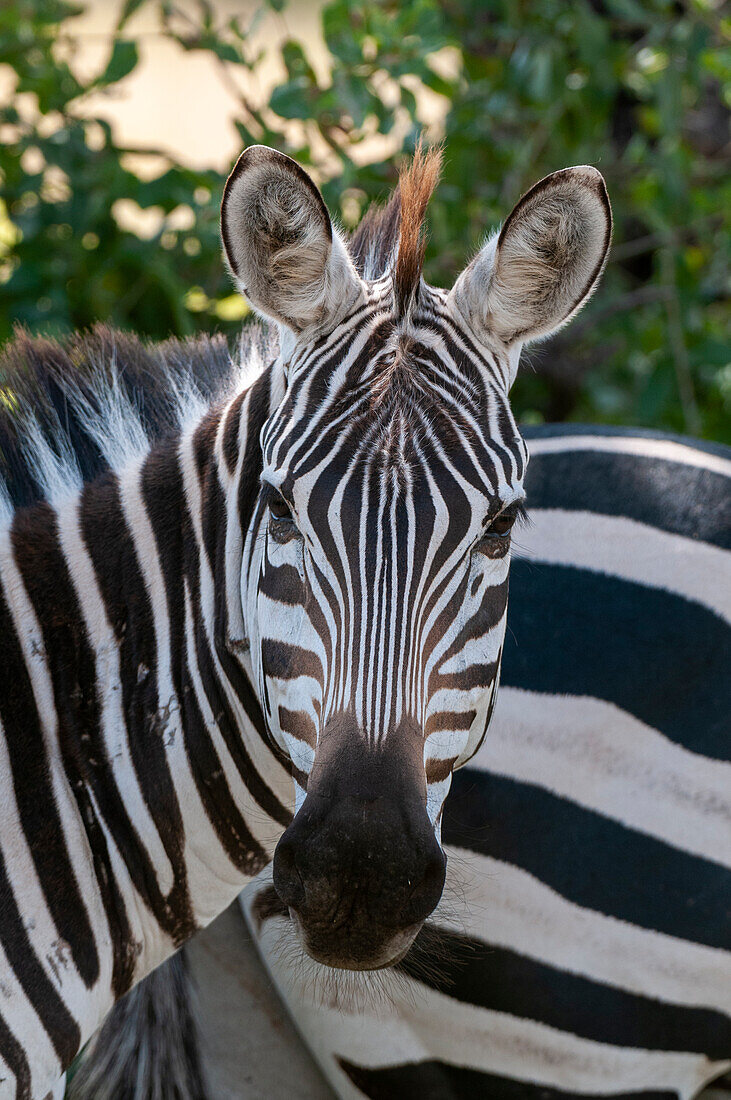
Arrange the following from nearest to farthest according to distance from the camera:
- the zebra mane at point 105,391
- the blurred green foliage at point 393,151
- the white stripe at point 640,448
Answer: the zebra mane at point 105,391, the white stripe at point 640,448, the blurred green foliage at point 393,151

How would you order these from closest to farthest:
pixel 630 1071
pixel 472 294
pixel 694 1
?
pixel 472 294
pixel 630 1071
pixel 694 1

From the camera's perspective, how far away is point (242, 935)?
2855 millimetres

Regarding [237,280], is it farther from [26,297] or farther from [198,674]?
[26,297]

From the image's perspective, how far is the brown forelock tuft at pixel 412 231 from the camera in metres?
1.83

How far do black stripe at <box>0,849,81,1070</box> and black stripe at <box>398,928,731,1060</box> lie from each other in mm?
845

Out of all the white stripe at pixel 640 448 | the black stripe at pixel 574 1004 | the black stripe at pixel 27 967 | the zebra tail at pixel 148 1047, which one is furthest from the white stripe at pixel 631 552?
the zebra tail at pixel 148 1047

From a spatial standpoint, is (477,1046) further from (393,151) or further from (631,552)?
(393,151)

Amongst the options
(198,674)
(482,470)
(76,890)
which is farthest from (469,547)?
(76,890)

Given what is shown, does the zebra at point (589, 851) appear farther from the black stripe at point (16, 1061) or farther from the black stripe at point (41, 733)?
the black stripe at point (16, 1061)

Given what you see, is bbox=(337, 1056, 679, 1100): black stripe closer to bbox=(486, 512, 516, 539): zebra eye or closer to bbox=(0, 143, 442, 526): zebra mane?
bbox=(486, 512, 516, 539): zebra eye

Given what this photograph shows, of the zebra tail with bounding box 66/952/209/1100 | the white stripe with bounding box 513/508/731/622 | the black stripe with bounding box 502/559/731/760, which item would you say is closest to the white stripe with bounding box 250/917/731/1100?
the zebra tail with bounding box 66/952/209/1100

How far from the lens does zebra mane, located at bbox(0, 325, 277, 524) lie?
2133 millimetres

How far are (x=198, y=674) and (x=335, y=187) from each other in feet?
9.35

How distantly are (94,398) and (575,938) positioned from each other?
1.73m
